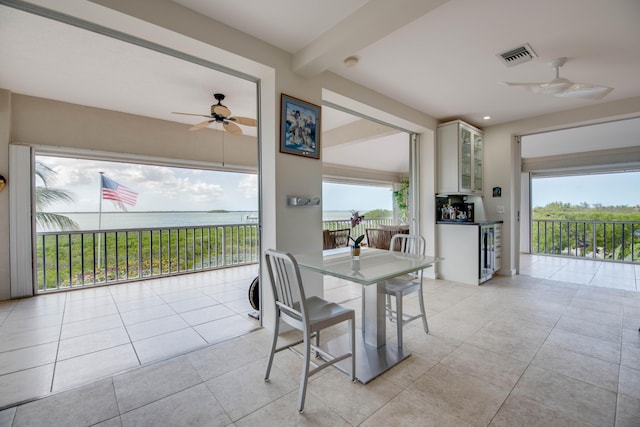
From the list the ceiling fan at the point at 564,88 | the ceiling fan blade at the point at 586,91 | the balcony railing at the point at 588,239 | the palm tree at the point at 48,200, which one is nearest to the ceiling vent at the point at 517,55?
the ceiling fan at the point at 564,88

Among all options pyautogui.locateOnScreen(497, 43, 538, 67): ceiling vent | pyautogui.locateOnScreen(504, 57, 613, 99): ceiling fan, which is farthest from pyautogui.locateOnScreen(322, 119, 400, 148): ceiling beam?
pyautogui.locateOnScreen(504, 57, 613, 99): ceiling fan

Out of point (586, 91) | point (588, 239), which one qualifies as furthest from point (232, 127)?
point (588, 239)

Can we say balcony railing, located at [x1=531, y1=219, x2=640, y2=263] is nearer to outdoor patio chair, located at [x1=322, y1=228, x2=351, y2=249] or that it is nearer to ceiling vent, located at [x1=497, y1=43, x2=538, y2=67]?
outdoor patio chair, located at [x1=322, y1=228, x2=351, y2=249]

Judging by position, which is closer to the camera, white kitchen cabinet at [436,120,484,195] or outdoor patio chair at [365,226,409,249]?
white kitchen cabinet at [436,120,484,195]

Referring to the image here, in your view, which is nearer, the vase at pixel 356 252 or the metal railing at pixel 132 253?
the vase at pixel 356 252

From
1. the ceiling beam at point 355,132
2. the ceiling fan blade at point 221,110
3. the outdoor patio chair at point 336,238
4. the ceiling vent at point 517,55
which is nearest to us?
the ceiling vent at point 517,55

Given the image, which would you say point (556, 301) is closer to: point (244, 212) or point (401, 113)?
point (401, 113)

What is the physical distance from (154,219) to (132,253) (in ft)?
2.57

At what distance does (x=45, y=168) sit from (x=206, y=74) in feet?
9.85

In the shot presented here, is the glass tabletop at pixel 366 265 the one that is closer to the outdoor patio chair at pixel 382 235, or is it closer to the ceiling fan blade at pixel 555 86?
the ceiling fan blade at pixel 555 86

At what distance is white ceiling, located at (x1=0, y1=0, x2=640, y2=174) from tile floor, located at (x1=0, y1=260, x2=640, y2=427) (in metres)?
2.44

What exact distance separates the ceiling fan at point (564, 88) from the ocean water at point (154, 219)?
2.90 m

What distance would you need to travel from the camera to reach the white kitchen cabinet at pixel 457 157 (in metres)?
4.32

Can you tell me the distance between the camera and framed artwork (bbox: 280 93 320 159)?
2594 millimetres
